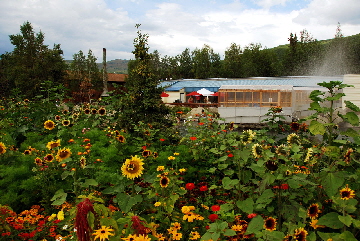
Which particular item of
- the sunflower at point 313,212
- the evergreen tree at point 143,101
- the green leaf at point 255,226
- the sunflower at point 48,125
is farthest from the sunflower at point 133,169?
the evergreen tree at point 143,101

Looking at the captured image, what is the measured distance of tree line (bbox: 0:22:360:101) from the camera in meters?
23.6

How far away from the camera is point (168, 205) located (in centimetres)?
230

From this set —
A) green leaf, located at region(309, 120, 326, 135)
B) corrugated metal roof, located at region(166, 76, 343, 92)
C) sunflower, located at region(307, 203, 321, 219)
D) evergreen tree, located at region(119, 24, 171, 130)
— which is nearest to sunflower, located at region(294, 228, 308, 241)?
sunflower, located at region(307, 203, 321, 219)

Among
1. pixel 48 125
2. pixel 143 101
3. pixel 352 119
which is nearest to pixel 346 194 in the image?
pixel 352 119

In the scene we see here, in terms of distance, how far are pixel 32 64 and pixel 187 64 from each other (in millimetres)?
39201

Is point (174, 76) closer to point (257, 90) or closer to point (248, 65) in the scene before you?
point (248, 65)

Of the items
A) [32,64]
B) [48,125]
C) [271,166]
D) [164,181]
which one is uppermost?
[32,64]

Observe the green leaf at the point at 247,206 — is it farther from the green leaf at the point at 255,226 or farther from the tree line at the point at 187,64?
the tree line at the point at 187,64

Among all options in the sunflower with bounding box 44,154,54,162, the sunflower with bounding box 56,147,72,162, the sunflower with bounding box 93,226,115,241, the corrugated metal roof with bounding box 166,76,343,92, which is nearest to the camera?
the sunflower with bounding box 93,226,115,241

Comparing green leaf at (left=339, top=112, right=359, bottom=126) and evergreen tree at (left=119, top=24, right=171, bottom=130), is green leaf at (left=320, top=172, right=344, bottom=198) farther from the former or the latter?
evergreen tree at (left=119, top=24, right=171, bottom=130)

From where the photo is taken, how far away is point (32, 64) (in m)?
25.2

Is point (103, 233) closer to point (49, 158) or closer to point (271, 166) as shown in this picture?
Result: point (271, 166)

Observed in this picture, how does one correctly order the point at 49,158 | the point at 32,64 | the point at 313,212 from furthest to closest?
the point at 32,64 < the point at 49,158 < the point at 313,212

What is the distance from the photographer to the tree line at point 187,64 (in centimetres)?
2356
